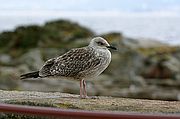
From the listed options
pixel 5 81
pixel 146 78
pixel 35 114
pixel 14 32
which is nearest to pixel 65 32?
pixel 14 32

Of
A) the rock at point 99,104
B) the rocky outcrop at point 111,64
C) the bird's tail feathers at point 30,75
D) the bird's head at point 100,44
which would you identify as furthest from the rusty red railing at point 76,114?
the rocky outcrop at point 111,64

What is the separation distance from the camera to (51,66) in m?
6.37

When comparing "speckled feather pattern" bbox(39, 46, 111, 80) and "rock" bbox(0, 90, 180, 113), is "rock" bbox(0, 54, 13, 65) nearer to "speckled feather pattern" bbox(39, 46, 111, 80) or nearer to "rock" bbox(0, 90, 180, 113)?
"speckled feather pattern" bbox(39, 46, 111, 80)

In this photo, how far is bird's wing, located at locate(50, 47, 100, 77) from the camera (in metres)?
6.27

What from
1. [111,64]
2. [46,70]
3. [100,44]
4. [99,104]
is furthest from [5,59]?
[99,104]

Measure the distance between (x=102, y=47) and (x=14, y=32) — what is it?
30024 millimetres

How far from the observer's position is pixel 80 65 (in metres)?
6.32

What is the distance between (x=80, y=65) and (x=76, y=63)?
61mm

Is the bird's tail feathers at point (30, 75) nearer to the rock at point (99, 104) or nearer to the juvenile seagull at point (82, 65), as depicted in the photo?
the juvenile seagull at point (82, 65)

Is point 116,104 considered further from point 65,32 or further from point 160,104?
point 65,32

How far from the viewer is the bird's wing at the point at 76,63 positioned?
6270 mm

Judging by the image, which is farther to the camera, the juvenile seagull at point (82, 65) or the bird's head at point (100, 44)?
the bird's head at point (100, 44)

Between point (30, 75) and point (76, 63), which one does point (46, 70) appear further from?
point (76, 63)

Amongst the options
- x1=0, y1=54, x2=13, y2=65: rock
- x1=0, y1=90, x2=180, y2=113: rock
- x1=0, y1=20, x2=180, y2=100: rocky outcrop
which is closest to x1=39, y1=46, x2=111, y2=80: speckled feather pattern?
x1=0, y1=90, x2=180, y2=113: rock
